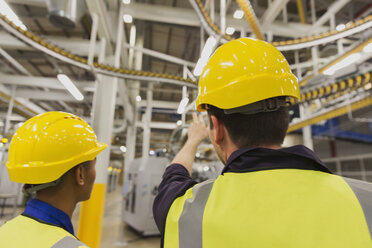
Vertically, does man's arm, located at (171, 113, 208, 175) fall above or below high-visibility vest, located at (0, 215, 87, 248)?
above

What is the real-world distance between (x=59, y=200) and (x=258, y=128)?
1.02m

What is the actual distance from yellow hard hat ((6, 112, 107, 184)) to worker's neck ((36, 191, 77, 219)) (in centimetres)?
8

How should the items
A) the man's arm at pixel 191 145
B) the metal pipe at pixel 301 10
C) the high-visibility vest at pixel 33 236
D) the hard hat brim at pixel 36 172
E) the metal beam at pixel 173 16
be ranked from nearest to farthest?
the high-visibility vest at pixel 33 236
the man's arm at pixel 191 145
the hard hat brim at pixel 36 172
the metal beam at pixel 173 16
the metal pipe at pixel 301 10

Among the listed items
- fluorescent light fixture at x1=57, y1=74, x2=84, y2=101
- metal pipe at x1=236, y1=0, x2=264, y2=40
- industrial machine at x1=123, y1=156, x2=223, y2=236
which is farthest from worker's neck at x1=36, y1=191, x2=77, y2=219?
industrial machine at x1=123, y1=156, x2=223, y2=236

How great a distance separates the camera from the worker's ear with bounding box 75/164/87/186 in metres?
1.23

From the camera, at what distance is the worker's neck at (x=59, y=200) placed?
1102 millimetres

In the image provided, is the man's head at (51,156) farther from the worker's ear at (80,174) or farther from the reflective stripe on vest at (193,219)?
the reflective stripe on vest at (193,219)

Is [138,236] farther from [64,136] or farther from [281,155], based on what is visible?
[281,155]

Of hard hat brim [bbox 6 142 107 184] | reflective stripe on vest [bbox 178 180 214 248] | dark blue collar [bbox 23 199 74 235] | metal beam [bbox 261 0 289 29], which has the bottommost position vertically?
dark blue collar [bbox 23 199 74 235]

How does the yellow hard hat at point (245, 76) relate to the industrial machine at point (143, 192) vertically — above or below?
above

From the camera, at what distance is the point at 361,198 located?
593 millimetres

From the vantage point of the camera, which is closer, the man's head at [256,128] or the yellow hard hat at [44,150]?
the man's head at [256,128]

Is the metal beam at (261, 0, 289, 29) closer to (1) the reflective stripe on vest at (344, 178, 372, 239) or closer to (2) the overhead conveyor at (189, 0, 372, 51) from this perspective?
(2) the overhead conveyor at (189, 0, 372, 51)

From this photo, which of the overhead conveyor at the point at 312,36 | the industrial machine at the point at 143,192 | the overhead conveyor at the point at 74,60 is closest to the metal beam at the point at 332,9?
the overhead conveyor at the point at 312,36
